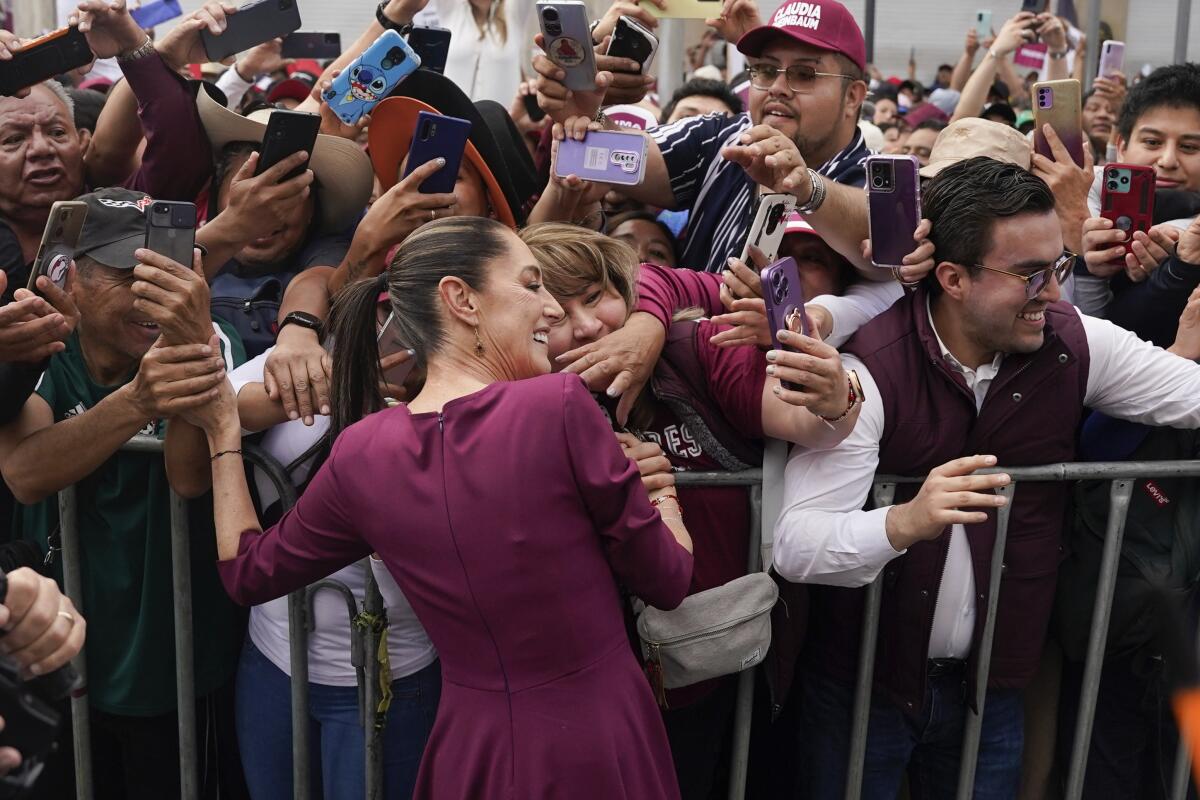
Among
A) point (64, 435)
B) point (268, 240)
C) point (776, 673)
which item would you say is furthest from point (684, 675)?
point (268, 240)

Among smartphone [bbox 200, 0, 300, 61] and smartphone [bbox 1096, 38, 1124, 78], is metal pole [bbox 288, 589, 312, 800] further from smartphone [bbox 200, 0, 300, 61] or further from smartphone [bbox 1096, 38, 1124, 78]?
smartphone [bbox 1096, 38, 1124, 78]

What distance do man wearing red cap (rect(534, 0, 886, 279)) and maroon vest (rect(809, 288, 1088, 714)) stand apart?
0.45m

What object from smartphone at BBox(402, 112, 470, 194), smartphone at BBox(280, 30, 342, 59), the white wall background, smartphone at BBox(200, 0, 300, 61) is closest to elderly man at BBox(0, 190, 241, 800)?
smartphone at BBox(402, 112, 470, 194)

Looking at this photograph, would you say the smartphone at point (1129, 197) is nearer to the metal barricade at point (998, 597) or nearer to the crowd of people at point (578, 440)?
the crowd of people at point (578, 440)

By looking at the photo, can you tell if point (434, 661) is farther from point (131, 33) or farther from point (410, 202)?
point (131, 33)

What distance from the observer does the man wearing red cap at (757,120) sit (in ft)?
11.7

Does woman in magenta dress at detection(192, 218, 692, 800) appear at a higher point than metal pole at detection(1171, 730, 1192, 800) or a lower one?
higher

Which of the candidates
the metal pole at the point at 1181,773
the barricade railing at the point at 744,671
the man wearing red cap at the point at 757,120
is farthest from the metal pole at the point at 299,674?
the metal pole at the point at 1181,773

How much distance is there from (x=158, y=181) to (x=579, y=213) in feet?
3.92

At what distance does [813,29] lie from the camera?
3596 millimetres

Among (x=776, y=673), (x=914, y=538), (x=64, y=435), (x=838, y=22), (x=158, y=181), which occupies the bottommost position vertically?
(x=776, y=673)

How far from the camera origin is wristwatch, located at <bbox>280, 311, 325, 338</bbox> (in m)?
2.93

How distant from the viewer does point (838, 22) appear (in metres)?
3.63

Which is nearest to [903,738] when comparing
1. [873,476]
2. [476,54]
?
[873,476]
